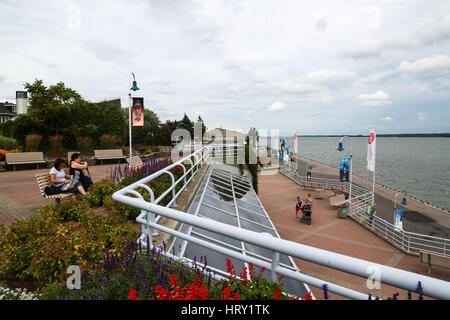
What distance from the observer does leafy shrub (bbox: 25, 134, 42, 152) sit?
64.4 ft

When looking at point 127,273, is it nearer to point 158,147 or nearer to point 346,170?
point 346,170

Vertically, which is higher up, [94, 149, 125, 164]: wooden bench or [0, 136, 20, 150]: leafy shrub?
[0, 136, 20, 150]: leafy shrub

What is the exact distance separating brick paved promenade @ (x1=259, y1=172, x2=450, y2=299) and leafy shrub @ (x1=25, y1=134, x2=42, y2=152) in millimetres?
18800

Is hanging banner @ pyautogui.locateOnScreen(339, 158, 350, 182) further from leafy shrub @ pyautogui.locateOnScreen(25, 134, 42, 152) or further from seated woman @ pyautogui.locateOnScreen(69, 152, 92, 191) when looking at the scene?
leafy shrub @ pyautogui.locateOnScreen(25, 134, 42, 152)

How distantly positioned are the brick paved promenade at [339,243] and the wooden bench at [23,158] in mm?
16045

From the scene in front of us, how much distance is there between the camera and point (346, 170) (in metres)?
22.7

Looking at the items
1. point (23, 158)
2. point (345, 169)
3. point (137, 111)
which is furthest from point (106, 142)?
point (345, 169)

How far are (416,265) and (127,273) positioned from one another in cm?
1364

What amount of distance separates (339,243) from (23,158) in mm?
19509

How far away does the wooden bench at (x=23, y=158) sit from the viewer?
1573 cm

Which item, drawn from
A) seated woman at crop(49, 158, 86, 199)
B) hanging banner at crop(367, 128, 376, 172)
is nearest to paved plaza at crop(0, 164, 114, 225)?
seated woman at crop(49, 158, 86, 199)

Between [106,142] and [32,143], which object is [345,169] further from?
[32,143]

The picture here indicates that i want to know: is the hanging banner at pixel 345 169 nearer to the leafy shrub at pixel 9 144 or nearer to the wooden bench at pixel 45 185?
the wooden bench at pixel 45 185
